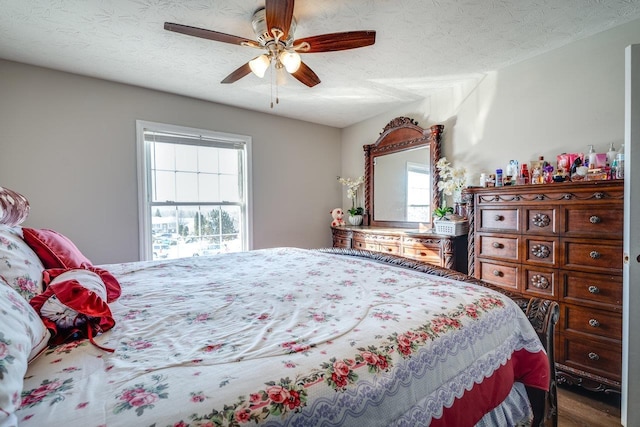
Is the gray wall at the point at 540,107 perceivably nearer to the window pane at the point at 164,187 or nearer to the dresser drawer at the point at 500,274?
the dresser drawer at the point at 500,274

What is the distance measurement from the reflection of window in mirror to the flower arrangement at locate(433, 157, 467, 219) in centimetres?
20

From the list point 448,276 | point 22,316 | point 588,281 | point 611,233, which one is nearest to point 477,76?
point 611,233

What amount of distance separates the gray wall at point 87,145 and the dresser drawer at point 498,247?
252 cm

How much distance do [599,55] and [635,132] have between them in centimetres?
108

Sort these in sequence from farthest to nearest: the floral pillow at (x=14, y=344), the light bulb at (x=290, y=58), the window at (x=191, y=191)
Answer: the window at (x=191, y=191), the light bulb at (x=290, y=58), the floral pillow at (x=14, y=344)

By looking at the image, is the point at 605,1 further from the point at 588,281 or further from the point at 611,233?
the point at 588,281

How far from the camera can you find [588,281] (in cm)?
180

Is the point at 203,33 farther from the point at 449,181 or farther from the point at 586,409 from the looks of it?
the point at 586,409

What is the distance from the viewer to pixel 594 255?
5.80ft

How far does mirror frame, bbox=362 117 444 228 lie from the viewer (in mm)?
3148

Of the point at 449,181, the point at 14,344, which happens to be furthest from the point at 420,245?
the point at 14,344

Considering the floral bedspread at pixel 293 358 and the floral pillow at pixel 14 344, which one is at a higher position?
the floral pillow at pixel 14 344

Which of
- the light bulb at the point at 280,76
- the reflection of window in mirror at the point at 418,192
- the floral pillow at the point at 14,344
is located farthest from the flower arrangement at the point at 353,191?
the floral pillow at the point at 14,344

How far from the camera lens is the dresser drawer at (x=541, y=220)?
1944mm
